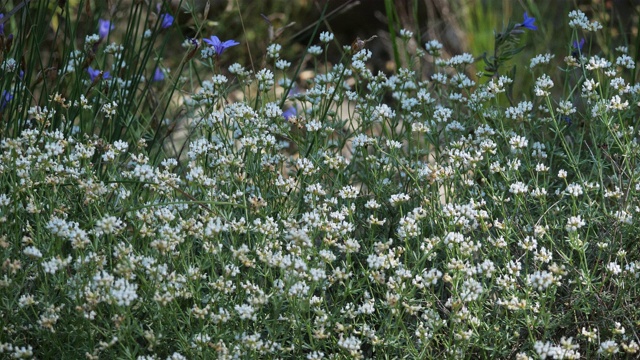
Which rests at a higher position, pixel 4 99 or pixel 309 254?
pixel 4 99

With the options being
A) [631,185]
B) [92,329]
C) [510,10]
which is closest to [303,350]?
[92,329]

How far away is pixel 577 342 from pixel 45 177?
4.36 feet

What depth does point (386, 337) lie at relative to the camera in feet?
6.07

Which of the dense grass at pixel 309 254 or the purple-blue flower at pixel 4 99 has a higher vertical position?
the purple-blue flower at pixel 4 99

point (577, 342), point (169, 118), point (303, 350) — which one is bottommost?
point (577, 342)

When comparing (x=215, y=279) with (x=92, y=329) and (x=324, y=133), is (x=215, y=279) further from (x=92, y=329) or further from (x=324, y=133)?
(x=324, y=133)

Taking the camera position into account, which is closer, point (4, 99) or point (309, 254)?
point (309, 254)

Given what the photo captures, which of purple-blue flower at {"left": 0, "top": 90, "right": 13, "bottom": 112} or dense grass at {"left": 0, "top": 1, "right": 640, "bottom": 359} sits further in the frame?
purple-blue flower at {"left": 0, "top": 90, "right": 13, "bottom": 112}

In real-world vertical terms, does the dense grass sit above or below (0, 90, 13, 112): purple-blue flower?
below

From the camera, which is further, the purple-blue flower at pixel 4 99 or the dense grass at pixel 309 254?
the purple-blue flower at pixel 4 99

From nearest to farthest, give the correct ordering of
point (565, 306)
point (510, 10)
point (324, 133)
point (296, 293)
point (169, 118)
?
point (296, 293) < point (565, 306) < point (324, 133) < point (169, 118) < point (510, 10)

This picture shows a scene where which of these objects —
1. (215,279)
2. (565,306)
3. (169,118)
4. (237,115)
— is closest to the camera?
(215,279)

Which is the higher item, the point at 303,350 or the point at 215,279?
the point at 215,279

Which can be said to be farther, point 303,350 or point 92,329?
point 303,350
